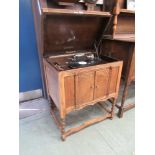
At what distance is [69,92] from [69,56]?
556mm

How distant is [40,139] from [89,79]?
2.58 feet

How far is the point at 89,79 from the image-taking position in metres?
1.38

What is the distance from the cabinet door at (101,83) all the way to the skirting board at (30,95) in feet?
3.07

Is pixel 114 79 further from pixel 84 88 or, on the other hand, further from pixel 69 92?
pixel 69 92

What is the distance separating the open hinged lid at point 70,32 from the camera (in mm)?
1413

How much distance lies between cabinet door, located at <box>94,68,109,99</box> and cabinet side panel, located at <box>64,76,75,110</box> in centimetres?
26

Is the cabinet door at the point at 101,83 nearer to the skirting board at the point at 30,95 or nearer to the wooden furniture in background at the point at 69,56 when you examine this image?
the wooden furniture in background at the point at 69,56

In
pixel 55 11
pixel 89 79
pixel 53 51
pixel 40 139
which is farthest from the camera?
pixel 53 51

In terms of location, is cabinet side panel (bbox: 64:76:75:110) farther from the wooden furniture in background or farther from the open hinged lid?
the open hinged lid

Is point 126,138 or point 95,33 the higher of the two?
point 95,33

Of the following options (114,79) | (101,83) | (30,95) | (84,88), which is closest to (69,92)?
(84,88)

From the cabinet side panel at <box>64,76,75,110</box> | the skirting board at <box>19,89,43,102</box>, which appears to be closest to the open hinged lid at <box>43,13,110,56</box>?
the cabinet side panel at <box>64,76,75,110</box>
